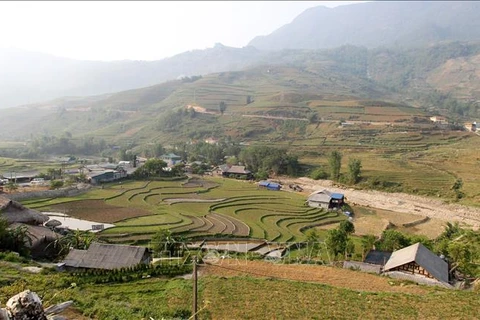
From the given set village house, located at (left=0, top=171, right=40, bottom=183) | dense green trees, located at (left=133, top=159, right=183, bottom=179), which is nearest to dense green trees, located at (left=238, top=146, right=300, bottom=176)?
dense green trees, located at (left=133, top=159, right=183, bottom=179)

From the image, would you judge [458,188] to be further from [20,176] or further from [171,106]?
[171,106]

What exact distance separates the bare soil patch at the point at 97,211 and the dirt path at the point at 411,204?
28.0 metres

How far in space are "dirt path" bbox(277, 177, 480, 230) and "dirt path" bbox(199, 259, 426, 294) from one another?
29.4 m

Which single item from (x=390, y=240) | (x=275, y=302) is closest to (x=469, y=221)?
(x=390, y=240)

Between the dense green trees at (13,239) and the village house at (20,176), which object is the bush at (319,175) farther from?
the dense green trees at (13,239)

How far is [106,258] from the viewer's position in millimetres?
23047

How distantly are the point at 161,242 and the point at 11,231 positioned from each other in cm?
933

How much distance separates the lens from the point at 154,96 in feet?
587

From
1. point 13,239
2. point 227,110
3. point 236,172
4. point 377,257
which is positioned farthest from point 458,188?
point 227,110

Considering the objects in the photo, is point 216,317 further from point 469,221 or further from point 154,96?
point 154,96

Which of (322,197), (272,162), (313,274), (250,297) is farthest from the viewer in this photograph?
(272,162)

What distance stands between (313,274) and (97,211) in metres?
26.7

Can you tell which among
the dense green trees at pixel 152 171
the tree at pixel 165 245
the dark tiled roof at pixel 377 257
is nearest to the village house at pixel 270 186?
the dense green trees at pixel 152 171

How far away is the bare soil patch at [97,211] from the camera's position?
1554 inches
